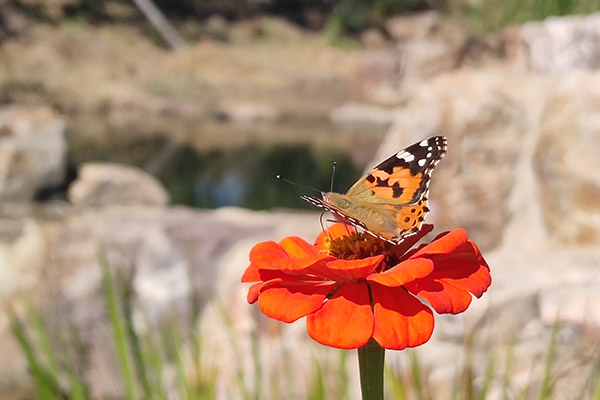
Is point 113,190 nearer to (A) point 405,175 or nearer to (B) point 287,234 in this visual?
(B) point 287,234

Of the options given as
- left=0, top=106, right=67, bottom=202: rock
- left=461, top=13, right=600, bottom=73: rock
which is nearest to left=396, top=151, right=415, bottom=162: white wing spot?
left=461, top=13, right=600, bottom=73: rock

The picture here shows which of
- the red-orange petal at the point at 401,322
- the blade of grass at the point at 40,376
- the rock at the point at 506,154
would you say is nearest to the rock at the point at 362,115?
the rock at the point at 506,154

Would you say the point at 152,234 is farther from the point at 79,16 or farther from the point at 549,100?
the point at 79,16

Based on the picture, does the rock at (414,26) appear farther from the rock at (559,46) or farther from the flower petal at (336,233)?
the flower petal at (336,233)

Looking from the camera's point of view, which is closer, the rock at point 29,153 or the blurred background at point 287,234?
the blurred background at point 287,234

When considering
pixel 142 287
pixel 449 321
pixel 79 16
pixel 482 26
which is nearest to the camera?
pixel 449 321

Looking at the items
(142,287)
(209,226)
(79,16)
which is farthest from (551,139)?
(79,16)
